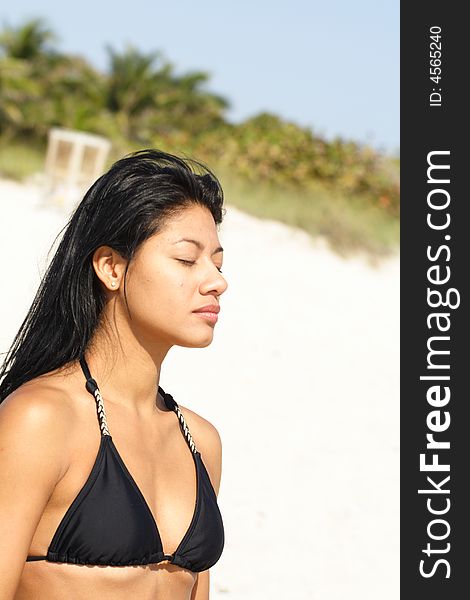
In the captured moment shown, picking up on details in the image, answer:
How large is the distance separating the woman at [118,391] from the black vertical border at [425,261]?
454cm

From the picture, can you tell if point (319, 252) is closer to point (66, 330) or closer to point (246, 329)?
point (246, 329)

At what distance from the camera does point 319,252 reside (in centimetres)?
1525

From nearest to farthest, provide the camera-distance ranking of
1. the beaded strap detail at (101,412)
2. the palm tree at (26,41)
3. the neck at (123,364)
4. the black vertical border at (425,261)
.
A: the beaded strap detail at (101,412), the neck at (123,364), the black vertical border at (425,261), the palm tree at (26,41)

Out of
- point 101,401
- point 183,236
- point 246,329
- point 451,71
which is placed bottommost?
point 101,401

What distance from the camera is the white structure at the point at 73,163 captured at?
1639 centimetres

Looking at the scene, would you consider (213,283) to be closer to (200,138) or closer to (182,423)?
(182,423)

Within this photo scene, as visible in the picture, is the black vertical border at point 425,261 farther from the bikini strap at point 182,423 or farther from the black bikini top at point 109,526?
the black bikini top at point 109,526

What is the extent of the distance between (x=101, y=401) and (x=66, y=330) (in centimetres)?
17

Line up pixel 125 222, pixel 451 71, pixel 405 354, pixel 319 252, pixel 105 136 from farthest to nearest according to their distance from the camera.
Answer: pixel 105 136, pixel 319 252, pixel 451 71, pixel 405 354, pixel 125 222

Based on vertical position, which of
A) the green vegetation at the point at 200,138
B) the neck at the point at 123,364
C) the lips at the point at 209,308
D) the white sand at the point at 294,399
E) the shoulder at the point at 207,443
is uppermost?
the green vegetation at the point at 200,138

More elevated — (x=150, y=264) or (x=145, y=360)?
(x=150, y=264)

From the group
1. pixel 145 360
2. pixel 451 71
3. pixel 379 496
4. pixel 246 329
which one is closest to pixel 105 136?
pixel 246 329

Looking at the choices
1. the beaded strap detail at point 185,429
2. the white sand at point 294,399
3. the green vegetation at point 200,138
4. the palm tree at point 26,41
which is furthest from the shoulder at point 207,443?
the palm tree at point 26,41

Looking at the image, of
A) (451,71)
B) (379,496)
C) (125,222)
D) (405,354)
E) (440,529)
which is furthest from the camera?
(451,71)
